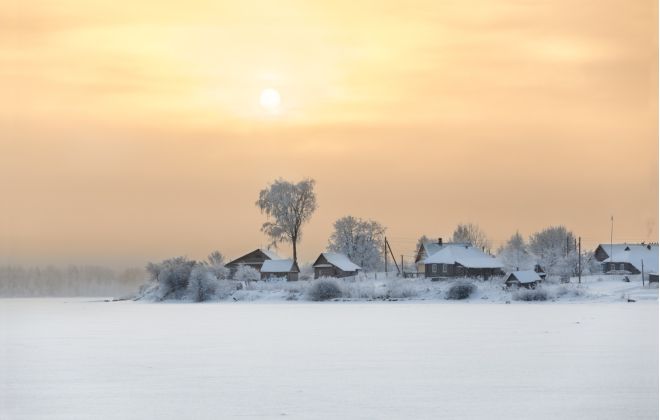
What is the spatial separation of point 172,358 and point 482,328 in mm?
14824

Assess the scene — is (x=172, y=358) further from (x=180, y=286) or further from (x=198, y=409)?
(x=180, y=286)

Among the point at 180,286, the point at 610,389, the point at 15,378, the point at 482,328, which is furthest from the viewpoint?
the point at 180,286

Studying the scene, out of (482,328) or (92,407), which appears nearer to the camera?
(92,407)

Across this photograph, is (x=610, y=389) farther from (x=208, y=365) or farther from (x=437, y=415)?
(x=208, y=365)

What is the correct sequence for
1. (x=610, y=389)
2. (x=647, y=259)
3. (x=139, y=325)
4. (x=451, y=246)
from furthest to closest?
(x=647, y=259)
(x=451, y=246)
(x=139, y=325)
(x=610, y=389)

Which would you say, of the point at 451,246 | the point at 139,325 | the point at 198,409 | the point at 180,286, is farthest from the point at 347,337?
the point at 451,246

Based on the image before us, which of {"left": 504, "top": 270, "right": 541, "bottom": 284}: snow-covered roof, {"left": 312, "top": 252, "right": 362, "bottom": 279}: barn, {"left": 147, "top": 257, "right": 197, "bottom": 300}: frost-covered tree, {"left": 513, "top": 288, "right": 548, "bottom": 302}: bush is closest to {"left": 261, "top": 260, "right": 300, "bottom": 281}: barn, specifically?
{"left": 312, "top": 252, "right": 362, "bottom": 279}: barn

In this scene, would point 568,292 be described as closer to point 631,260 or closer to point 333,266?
point 333,266

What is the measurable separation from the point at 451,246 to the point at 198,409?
79.3 metres

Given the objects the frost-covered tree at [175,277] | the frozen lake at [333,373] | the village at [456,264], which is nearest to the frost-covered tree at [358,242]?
the village at [456,264]

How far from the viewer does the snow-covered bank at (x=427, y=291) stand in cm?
6881

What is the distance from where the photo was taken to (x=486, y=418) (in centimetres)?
1458

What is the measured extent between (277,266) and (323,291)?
995 inches

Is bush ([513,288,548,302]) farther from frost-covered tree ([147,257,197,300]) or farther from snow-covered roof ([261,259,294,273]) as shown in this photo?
snow-covered roof ([261,259,294,273])
